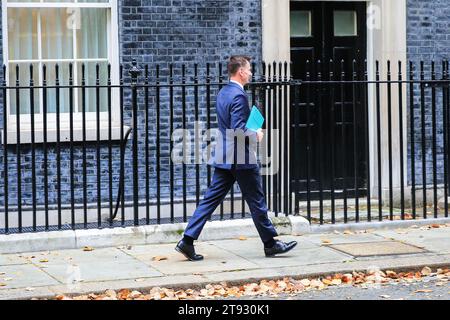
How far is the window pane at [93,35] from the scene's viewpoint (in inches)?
476

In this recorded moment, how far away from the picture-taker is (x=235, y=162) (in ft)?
30.7

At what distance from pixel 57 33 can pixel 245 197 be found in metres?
3.77

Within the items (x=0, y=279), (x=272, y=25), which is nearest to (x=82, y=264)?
(x=0, y=279)

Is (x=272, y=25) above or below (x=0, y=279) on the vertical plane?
above

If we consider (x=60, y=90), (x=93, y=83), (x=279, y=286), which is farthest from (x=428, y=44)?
(x=279, y=286)

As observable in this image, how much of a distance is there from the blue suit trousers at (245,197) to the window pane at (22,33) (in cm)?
347

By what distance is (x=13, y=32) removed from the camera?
11766mm

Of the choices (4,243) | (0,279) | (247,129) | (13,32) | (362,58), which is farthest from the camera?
(362,58)

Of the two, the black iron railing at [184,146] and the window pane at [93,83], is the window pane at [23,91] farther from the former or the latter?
the window pane at [93,83]

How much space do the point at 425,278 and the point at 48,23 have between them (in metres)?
5.49

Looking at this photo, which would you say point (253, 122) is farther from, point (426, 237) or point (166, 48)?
point (166, 48)

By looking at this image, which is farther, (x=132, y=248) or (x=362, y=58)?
(x=362, y=58)

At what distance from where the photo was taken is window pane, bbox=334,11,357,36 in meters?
13.3

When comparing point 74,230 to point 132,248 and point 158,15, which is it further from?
point 158,15
